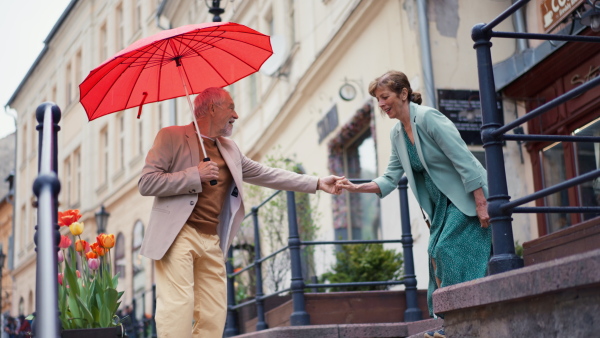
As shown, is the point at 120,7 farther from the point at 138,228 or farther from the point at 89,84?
the point at 89,84

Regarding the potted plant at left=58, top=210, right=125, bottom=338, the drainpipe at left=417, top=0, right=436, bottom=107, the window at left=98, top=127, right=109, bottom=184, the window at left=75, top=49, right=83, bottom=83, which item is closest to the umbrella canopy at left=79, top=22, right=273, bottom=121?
the potted plant at left=58, top=210, right=125, bottom=338

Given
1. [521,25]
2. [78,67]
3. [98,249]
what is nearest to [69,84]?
[78,67]

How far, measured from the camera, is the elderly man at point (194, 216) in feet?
16.5

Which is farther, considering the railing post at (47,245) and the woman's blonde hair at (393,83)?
the woman's blonde hair at (393,83)

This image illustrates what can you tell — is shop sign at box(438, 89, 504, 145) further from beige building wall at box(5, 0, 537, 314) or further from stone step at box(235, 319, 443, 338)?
stone step at box(235, 319, 443, 338)

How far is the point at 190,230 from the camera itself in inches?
203

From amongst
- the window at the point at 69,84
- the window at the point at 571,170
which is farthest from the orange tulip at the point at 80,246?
the window at the point at 69,84

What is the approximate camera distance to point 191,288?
16.5ft

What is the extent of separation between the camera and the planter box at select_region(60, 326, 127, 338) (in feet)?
18.1

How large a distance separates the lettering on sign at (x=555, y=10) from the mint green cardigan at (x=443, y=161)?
157 inches

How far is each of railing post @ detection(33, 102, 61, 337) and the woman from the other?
6.91 ft

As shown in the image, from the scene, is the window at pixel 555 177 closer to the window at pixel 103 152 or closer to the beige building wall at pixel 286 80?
the beige building wall at pixel 286 80

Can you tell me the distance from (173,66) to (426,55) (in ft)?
16.3

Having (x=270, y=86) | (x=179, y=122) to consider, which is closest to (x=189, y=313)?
(x=270, y=86)
